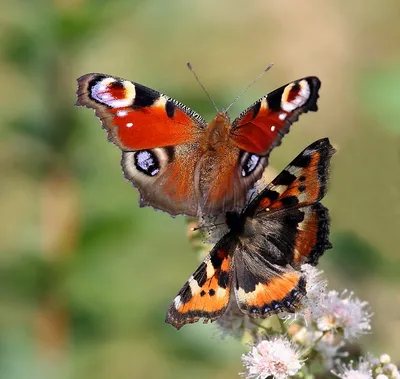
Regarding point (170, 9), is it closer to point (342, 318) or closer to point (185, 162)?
point (185, 162)

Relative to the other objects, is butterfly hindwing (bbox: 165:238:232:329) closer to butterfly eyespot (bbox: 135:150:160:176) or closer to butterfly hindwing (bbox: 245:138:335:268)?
butterfly hindwing (bbox: 245:138:335:268)

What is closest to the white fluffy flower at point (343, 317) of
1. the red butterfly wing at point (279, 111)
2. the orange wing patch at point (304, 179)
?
the orange wing patch at point (304, 179)

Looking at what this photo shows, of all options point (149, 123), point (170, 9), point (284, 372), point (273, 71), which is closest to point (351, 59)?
point (273, 71)

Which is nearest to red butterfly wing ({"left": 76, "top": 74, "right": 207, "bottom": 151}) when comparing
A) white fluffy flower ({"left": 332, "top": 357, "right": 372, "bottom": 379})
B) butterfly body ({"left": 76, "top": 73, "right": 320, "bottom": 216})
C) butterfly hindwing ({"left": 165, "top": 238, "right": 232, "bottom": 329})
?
butterfly body ({"left": 76, "top": 73, "right": 320, "bottom": 216})

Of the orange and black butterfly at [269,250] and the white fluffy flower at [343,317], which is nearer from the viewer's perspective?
the orange and black butterfly at [269,250]

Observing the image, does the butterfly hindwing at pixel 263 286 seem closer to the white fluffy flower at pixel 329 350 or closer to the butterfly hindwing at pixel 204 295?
the butterfly hindwing at pixel 204 295

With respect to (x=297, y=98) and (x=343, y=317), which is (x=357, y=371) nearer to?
(x=343, y=317)

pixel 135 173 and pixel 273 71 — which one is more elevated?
pixel 273 71

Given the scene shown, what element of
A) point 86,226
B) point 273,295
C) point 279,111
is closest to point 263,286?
point 273,295
